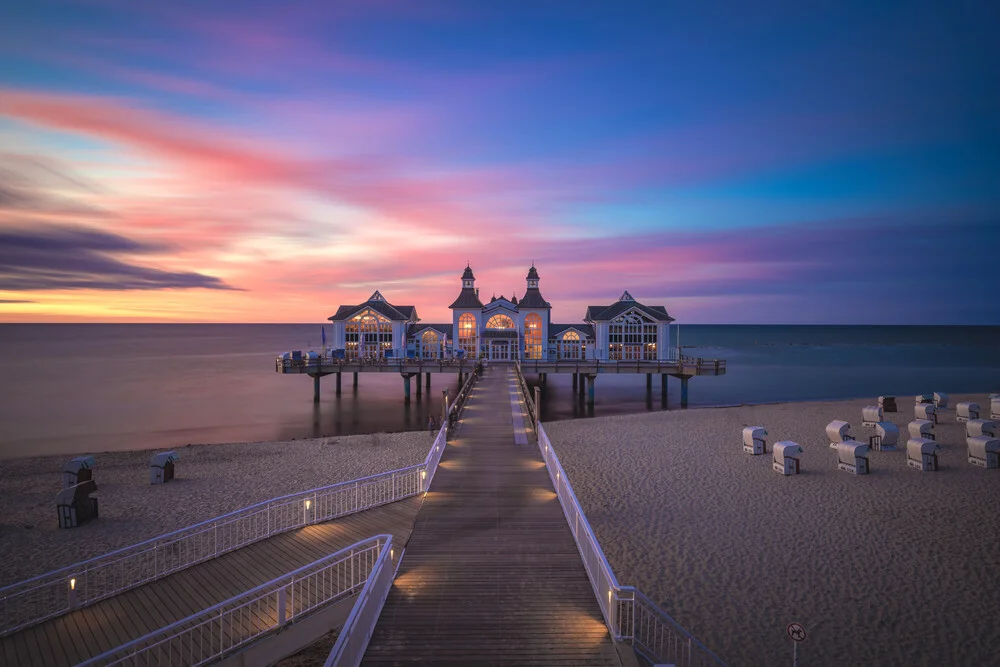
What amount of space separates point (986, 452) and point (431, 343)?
121 feet

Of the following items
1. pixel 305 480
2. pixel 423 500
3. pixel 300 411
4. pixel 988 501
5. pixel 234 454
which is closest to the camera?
pixel 423 500

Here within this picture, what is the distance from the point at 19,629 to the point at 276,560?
12.5ft

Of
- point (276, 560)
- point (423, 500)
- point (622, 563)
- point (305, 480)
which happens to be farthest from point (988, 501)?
point (305, 480)

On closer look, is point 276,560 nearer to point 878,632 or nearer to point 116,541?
point 116,541

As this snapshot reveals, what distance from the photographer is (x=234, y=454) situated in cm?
2386

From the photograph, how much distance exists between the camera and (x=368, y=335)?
45.2 m

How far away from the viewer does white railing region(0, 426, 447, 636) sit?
895cm

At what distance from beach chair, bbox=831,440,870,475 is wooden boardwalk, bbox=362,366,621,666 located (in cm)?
1213

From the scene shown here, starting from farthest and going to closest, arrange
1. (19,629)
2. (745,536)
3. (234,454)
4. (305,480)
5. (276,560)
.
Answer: (234,454)
(305,480)
(745,536)
(276,560)
(19,629)

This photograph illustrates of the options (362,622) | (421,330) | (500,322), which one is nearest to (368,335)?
(421,330)

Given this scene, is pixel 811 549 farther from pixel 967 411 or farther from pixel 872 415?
pixel 967 411

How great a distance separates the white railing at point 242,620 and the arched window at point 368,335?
119 ft

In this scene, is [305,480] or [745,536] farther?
[305,480]

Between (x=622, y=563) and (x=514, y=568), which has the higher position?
(x=514, y=568)
